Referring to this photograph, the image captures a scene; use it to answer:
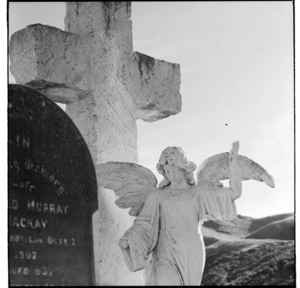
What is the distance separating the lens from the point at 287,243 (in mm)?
6629

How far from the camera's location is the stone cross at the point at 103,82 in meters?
5.33

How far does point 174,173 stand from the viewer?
512 cm

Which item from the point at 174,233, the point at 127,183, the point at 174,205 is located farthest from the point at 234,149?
the point at 127,183

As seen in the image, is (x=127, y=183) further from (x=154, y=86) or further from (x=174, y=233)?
(x=154, y=86)

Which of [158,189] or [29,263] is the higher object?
[158,189]

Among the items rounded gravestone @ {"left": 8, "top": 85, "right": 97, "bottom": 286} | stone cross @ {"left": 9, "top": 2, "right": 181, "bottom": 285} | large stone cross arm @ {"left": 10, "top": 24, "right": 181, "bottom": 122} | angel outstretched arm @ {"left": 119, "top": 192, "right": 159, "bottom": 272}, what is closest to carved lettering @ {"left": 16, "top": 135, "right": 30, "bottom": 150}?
rounded gravestone @ {"left": 8, "top": 85, "right": 97, "bottom": 286}

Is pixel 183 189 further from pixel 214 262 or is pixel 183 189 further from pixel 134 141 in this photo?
pixel 214 262

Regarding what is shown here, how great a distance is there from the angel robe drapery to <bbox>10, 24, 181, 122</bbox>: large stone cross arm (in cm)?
91

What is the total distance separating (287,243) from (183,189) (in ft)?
5.85

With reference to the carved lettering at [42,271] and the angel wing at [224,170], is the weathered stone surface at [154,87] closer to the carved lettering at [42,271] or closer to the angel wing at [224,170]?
the angel wing at [224,170]

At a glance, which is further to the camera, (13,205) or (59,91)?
(59,91)

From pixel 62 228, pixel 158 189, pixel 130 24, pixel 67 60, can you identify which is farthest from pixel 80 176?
pixel 130 24

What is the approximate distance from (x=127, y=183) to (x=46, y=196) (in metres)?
2.21

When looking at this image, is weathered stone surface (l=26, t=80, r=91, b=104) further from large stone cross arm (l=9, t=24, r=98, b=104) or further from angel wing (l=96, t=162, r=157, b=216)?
angel wing (l=96, t=162, r=157, b=216)
